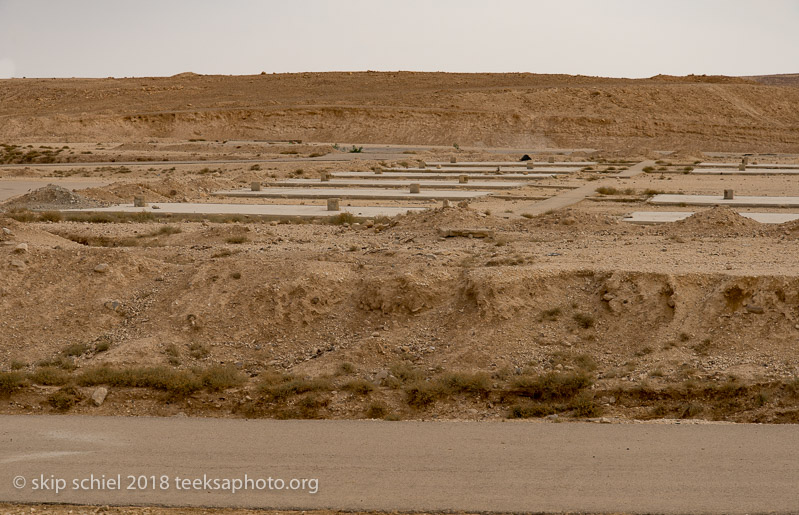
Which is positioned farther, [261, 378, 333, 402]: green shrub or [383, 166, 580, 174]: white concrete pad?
[383, 166, 580, 174]: white concrete pad

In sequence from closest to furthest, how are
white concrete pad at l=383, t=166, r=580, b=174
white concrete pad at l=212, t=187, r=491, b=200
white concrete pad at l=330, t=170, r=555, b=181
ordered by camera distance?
1. white concrete pad at l=212, t=187, r=491, b=200
2. white concrete pad at l=330, t=170, r=555, b=181
3. white concrete pad at l=383, t=166, r=580, b=174

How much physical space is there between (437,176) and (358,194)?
676 cm

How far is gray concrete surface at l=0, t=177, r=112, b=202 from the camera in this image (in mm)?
29625

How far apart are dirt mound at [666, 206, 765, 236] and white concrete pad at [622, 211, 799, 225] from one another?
2.08 m

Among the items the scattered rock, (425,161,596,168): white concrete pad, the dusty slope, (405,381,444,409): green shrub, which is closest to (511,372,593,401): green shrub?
(405,381,444,409): green shrub

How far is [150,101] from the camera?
279 feet

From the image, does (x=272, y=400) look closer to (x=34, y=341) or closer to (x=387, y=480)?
(x=387, y=480)

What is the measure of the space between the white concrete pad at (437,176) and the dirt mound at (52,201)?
11474 mm

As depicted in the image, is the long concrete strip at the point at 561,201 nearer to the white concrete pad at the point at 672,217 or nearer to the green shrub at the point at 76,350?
the white concrete pad at the point at 672,217

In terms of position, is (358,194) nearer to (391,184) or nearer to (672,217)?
(391,184)

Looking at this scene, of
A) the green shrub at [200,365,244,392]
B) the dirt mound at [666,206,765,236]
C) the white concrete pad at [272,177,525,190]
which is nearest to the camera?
the green shrub at [200,365,244,392]

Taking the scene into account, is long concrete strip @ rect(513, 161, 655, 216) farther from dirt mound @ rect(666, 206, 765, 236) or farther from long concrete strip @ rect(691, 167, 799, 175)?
dirt mound @ rect(666, 206, 765, 236)

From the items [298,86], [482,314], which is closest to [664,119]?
[298,86]

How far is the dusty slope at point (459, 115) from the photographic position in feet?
208
